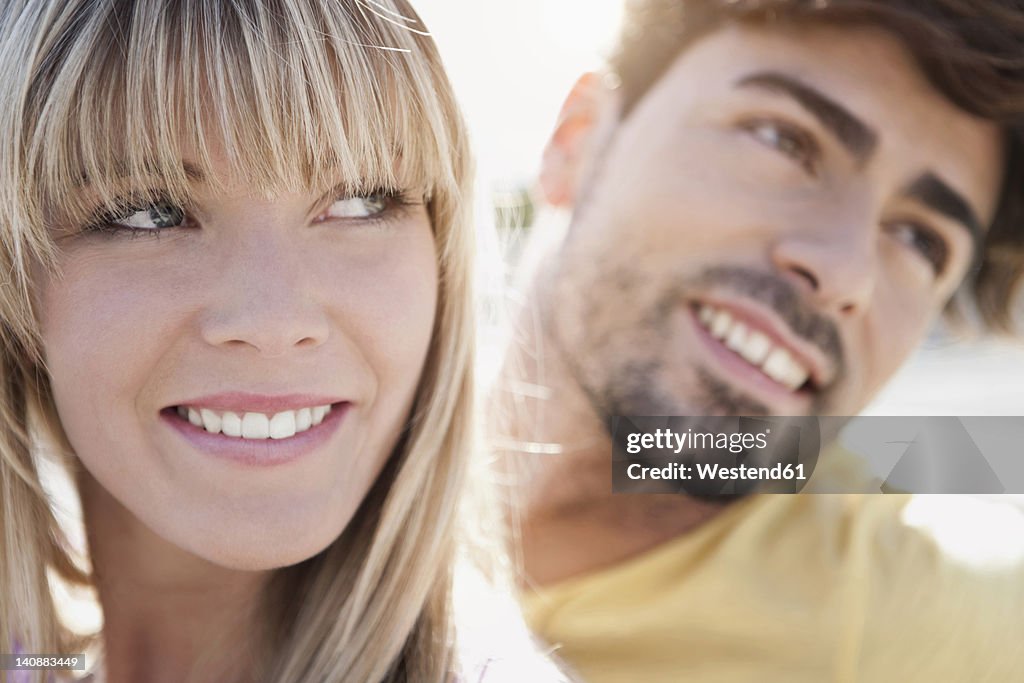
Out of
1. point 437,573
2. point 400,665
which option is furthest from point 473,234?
point 400,665

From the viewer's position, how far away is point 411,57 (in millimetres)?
1124

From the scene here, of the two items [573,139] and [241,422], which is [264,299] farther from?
[573,139]

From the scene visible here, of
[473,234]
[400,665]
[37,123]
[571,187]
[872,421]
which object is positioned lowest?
[400,665]

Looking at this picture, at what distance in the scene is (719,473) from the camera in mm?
1833

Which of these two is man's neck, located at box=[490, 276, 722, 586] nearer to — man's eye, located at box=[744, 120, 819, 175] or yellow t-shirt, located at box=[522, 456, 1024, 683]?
yellow t-shirt, located at box=[522, 456, 1024, 683]

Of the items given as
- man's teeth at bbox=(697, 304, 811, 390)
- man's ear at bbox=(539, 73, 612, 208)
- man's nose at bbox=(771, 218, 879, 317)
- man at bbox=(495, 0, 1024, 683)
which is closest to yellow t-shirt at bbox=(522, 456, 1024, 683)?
man at bbox=(495, 0, 1024, 683)

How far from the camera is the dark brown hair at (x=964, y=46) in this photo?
5.34 feet

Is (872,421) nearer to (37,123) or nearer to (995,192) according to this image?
(995,192)

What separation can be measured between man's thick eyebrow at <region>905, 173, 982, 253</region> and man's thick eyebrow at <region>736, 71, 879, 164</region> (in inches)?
4.7

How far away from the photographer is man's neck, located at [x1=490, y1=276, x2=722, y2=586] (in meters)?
1.82

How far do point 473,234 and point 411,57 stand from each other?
268 mm

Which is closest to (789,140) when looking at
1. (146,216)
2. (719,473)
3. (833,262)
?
(833,262)

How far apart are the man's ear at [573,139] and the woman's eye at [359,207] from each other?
0.90 meters

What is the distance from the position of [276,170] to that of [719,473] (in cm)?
116
